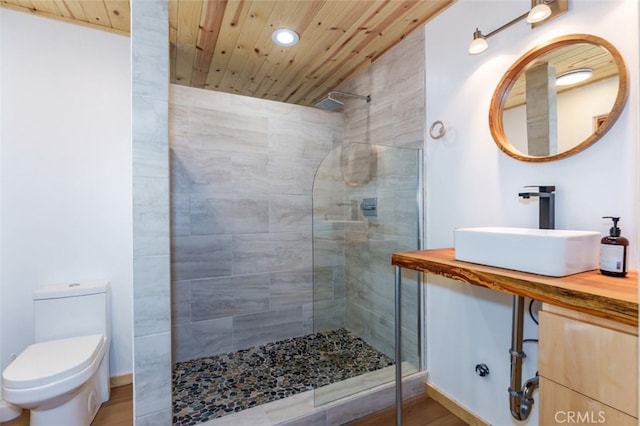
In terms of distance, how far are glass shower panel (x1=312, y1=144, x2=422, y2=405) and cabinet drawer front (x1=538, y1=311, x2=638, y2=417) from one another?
1.18 meters

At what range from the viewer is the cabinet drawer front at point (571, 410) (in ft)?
2.38

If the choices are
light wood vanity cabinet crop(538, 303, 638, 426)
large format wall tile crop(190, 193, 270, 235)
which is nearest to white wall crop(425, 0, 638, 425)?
light wood vanity cabinet crop(538, 303, 638, 426)

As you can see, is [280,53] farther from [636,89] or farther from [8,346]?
[8,346]

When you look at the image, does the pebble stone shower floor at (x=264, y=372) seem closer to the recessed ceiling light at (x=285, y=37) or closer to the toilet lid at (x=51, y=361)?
the toilet lid at (x=51, y=361)

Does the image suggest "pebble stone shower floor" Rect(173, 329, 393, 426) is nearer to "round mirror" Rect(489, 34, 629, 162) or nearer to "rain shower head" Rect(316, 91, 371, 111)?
"round mirror" Rect(489, 34, 629, 162)

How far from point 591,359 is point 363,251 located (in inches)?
64.4

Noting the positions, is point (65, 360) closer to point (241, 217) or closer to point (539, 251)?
point (241, 217)

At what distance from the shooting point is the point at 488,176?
157 cm

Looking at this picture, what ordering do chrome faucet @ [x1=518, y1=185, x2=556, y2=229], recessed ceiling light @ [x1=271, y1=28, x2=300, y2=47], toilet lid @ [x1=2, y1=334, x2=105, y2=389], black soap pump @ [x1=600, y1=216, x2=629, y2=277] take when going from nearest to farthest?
black soap pump @ [x1=600, y1=216, x2=629, y2=277] < chrome faucet @ [x1=518, y1=185, x2=556, y2=229] < toilet lid @ [x1=2, y1=334, x2=105, y2=389] < recessed ceiling light @ [x1=271, y1=28, x2=300, y2=47]

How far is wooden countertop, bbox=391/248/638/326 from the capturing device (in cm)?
71

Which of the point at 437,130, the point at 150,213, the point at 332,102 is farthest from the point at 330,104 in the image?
the point at 150,213

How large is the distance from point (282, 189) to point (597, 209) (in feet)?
6.73

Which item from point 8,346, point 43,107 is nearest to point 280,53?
point 43,107

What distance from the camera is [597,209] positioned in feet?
3.82
